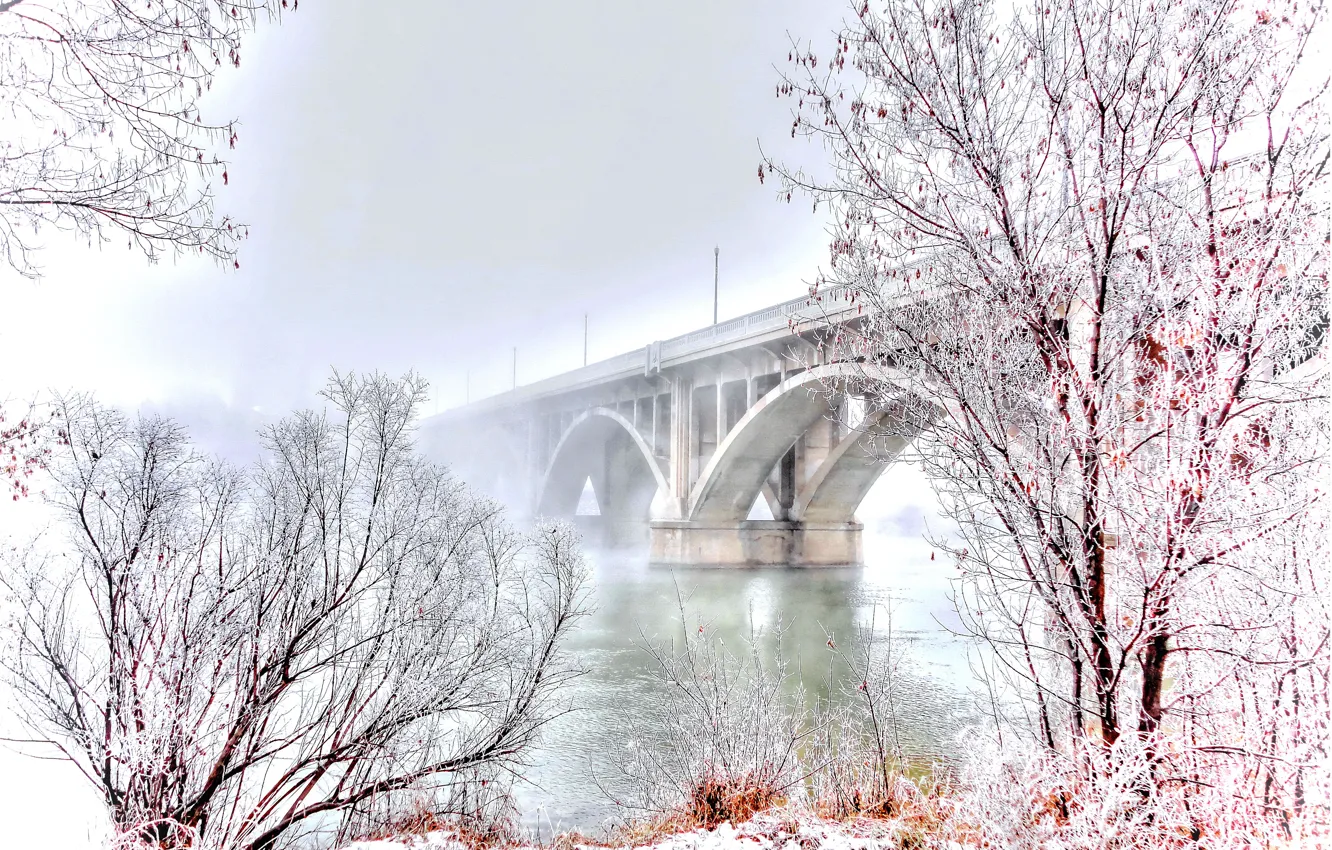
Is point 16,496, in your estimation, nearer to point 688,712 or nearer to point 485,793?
point 485,793

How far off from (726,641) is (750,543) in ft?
45.4

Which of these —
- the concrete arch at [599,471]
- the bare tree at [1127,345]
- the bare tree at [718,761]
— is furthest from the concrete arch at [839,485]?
the bare tree at [1127,345]

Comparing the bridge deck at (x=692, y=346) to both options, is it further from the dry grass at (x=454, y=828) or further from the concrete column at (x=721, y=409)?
the dry grass at (x=454, y=828)

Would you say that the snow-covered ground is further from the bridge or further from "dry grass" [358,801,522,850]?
the bridge

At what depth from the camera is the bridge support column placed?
26125 millimetres

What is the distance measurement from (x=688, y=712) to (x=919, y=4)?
221 inches

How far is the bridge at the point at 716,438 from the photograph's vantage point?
69.9 feet

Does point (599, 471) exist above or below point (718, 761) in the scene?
above

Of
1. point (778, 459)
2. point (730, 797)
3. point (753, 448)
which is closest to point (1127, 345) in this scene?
point (730, 797)

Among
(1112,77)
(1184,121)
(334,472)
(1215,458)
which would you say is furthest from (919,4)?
(334,472)

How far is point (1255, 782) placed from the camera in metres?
3.17

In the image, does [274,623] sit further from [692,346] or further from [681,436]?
[681,436]

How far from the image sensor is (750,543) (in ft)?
88.1

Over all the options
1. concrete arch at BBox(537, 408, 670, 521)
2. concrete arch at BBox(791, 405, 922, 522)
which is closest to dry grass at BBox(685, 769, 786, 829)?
concrete arch at BBox(791, 405, 922, 522)
